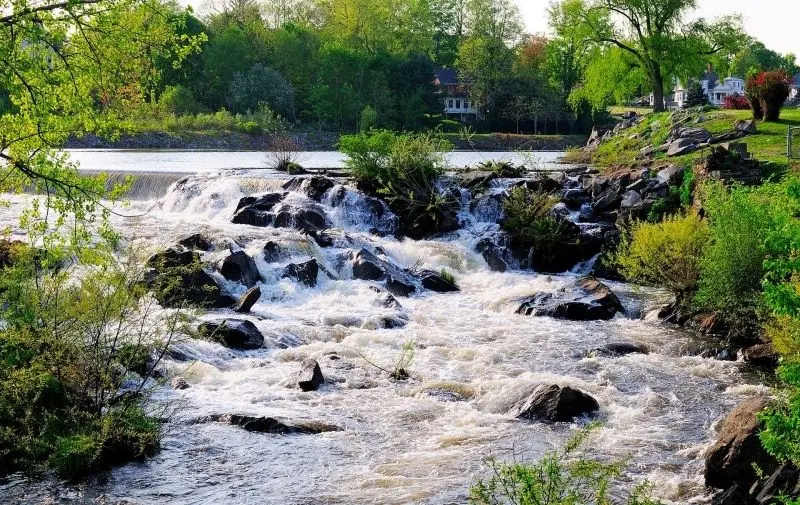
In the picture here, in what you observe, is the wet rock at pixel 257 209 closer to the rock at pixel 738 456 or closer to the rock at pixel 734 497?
the rock at pixel 738 456

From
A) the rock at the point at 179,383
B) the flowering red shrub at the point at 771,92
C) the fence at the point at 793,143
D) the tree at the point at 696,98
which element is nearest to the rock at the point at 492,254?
the fence at the point at 793,143

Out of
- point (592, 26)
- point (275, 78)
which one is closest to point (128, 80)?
point (592, 26)

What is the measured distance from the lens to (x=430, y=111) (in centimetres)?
6975

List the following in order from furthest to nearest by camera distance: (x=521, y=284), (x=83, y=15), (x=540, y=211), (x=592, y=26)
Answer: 1. (x=592, y=26)
2. (x=540, y=211)
3. (x=521, y=284)
4. (x=83, y=15)

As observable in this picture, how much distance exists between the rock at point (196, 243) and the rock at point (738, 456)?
14254 millimetres

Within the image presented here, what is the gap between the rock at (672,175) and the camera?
2455 cm

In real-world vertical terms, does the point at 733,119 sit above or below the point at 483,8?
below

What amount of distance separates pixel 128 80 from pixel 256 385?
16.9 feet

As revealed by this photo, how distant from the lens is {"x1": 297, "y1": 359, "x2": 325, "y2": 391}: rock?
1315 centimetres

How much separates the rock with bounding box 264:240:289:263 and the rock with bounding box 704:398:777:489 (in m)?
13.1

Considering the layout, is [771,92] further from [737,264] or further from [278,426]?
[278,426]

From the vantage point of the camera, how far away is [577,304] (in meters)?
18.4

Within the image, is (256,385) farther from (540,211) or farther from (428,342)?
(540,211)

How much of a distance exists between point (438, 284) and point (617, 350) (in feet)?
21.7
